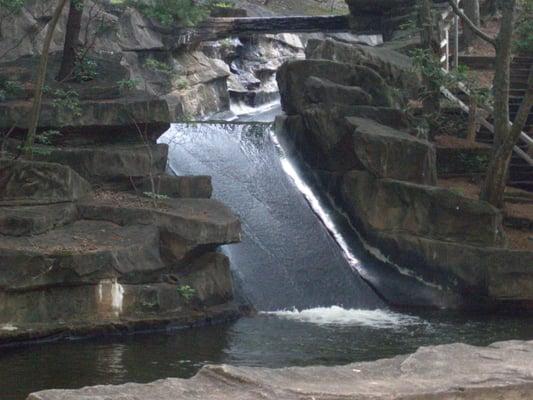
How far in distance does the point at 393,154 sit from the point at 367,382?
1021cm

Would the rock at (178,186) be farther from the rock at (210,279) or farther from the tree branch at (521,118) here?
the tree branch at (521,118)

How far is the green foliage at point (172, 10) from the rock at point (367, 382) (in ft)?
37.9

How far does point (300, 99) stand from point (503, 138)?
372cm

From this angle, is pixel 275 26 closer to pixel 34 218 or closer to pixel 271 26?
pixel 271 26

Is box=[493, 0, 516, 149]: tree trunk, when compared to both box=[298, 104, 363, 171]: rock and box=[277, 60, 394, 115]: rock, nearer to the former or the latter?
box=[298, 104, 363, 171]: rock

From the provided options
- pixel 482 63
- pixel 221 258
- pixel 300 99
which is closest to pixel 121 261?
pixel 221 258

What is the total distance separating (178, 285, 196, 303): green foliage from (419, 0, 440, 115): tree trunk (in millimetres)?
7029

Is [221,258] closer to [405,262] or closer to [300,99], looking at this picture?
[405,262]

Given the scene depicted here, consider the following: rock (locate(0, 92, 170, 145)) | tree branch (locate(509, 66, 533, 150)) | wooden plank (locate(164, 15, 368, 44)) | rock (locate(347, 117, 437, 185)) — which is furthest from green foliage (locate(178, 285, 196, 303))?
wooden plank (locate(164, 15, 368, 44))

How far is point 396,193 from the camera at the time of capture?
1578 cm

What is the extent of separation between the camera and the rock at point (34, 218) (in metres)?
12.4

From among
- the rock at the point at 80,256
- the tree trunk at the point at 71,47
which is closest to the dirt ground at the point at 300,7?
the tree trunk at the point at 71,47

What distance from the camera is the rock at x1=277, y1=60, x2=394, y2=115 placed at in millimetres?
18047

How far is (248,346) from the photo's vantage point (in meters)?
12.0
